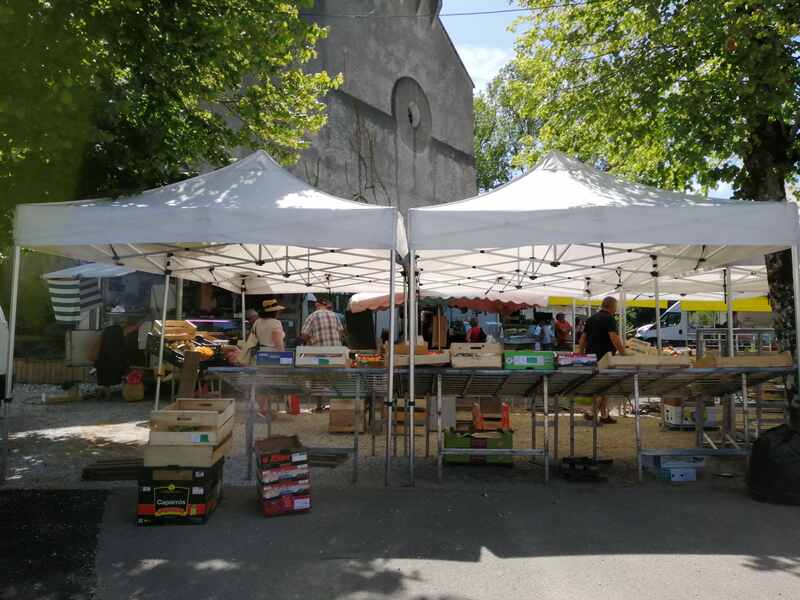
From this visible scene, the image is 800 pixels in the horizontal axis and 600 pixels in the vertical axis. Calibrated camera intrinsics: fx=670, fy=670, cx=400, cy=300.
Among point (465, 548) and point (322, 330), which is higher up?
point (322, 330)

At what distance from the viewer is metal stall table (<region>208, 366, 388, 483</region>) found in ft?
20.8

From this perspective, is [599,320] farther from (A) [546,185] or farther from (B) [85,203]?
(B) [85,203]

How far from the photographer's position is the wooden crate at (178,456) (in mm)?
5262

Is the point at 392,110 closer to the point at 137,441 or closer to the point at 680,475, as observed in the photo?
the point at 137,441

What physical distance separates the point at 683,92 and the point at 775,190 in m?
1.74

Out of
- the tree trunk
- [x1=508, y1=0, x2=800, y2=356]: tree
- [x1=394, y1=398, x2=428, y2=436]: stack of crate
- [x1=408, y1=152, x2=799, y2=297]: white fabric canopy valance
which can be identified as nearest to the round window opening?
[x1=508, y1=0, x2=800, y2=356]: tree

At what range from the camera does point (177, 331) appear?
12047 mm

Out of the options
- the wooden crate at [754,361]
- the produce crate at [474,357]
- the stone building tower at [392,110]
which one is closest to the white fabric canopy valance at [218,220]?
the produce crate at [474,357]

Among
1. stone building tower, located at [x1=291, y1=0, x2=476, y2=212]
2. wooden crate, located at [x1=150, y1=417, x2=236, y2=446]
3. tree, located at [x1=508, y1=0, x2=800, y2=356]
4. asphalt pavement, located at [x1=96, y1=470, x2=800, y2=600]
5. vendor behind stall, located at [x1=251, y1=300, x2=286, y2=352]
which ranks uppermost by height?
stone building tower, located at [x1=291, y1=0, x2=476, y2=212]

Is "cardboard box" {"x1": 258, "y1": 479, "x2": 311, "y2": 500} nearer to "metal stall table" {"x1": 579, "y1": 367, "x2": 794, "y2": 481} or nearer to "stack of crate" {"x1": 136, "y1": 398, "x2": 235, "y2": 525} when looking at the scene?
"stack of crate" {"x1": 136, "y1": 398, "x2": 235, "y2": 525}

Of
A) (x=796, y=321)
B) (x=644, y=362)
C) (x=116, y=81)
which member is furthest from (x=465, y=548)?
(x=116, y=81)

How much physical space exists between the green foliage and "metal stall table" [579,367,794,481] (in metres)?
3.00

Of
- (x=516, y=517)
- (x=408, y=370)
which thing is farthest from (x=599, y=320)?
(x=516, y=517)

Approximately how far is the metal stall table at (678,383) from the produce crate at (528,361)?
19.8 inches
